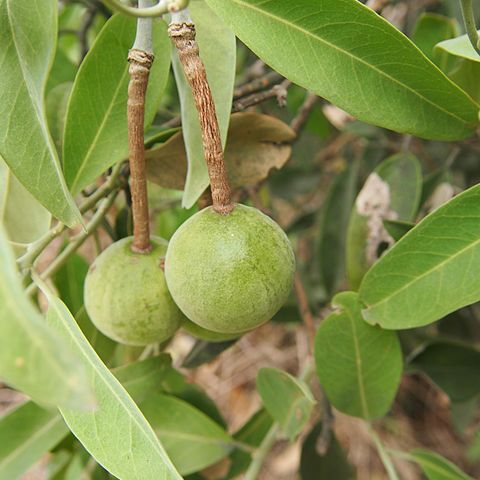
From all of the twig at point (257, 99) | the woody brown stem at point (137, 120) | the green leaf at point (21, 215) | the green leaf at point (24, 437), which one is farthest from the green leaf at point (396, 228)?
the green leaf at point (24, 437)

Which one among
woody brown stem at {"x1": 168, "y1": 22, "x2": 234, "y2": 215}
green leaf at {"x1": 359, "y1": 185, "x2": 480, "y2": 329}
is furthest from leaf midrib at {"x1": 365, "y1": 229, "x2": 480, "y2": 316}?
woody brown stem at {"x1": 168, "y1": 22, "x2": 234, "y2": 215}

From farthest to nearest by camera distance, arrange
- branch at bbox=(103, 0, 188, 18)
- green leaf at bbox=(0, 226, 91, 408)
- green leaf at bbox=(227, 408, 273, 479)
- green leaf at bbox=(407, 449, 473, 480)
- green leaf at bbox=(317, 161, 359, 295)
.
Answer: green leaf at bbox=(317, 161, 359, 295) → green leaf at bbox=(227, 408, 273, 479) → green leaf at bbox=(407, 449, 473, 480) → branch at bbox=(103, 0, 188, 18) → green leaf at bbox=(0, 226, 91, 408)

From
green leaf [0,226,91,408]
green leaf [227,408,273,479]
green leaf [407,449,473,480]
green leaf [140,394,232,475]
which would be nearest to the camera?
green leaf [0,226,91,408]

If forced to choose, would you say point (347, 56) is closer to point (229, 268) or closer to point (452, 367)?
point (229, 268)

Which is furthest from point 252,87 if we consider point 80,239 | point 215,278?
point 215,278

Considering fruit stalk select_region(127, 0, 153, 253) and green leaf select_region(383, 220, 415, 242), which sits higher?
fruit stalk select_region(127, 0, 153, 253)

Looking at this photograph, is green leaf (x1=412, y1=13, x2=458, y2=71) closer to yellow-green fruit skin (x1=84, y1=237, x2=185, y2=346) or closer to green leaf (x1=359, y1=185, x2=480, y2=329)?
green leaf (x1=359, y1=185, x2=480, y2=329)

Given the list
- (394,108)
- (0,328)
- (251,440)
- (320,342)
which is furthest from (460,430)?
(0,328)
